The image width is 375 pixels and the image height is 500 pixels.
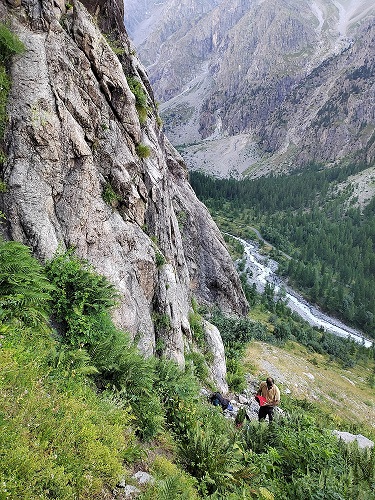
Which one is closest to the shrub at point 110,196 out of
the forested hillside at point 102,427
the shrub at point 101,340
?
the forested hillside at point 102,427

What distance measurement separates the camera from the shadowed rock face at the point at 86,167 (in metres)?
9.55

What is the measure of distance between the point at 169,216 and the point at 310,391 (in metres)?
19.1

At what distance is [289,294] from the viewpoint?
87750 millimetres

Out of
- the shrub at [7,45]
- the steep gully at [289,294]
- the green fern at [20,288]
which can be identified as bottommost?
the steep gully at [289,294]

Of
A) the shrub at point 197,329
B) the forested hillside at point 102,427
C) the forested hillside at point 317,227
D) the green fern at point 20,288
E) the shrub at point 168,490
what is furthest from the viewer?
the forested hillside at point 317,227

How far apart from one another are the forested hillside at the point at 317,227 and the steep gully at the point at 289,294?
3.79 m

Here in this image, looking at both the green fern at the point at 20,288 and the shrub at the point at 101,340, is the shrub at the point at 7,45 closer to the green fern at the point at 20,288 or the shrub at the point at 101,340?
the shrub at the point at 101,340

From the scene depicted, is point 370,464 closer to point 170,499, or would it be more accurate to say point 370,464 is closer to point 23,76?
point 170,499

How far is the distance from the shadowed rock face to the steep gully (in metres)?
66.8

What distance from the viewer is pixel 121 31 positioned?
18.8 m

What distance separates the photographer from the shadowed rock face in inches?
376

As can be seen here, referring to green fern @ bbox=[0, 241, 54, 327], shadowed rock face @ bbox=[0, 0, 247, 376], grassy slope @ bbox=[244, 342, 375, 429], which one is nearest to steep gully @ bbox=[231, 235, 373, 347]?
grassy slope @ bbox=[244, 342, 375, 429]

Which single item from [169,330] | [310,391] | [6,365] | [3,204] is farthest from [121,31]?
[310,391]

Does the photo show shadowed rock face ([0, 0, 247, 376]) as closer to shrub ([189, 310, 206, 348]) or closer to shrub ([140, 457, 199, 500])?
shrub ([189, 310, 206, 348])
